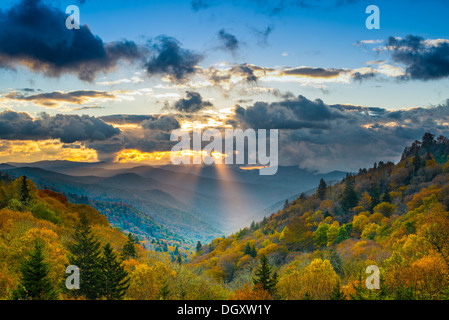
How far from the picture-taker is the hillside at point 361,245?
150 ft

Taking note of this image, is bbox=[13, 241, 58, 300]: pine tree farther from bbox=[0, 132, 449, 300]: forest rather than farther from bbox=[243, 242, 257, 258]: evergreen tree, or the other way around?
bbox=[243, 242, 257, 258]: evergreen tree

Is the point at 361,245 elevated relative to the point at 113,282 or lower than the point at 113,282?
elevated

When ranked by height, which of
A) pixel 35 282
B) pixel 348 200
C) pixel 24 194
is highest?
pixel 348 200

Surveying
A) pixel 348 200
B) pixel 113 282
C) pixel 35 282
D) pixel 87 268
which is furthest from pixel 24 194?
pixel 348 200

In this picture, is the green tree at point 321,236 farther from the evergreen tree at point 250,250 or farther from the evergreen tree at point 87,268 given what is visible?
the evergreen tree at point 87,268

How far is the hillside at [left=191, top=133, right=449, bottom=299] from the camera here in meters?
45.6

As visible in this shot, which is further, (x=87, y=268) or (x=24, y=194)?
(x=24, y=194)

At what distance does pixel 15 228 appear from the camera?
6222 centimetres

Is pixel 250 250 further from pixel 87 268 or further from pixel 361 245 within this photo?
pixel 87 268

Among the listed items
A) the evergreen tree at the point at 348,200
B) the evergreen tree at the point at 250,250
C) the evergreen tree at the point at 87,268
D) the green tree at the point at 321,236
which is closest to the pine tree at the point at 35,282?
the evergreen tree at the point at 87,268

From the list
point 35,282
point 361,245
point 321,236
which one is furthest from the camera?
point 321,236

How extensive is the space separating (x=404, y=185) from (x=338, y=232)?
58185 mm

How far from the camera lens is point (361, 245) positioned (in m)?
95.2
